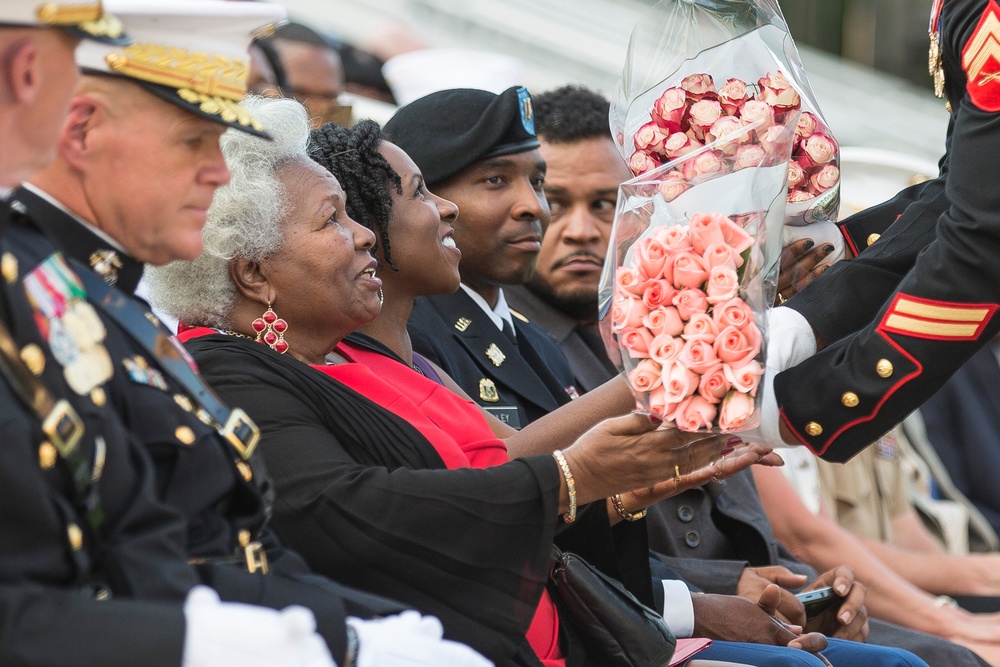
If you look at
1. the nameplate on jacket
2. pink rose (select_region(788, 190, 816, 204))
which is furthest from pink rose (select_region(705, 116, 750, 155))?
the nameplate on jacket

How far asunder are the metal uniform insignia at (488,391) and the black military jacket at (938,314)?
104cm

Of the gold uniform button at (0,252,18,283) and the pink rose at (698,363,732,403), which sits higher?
the gold uniform button at (0,252,18,283)

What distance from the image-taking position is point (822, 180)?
303 cm

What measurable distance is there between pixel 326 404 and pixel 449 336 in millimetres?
1061

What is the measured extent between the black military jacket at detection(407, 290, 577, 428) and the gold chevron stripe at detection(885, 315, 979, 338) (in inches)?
45.5

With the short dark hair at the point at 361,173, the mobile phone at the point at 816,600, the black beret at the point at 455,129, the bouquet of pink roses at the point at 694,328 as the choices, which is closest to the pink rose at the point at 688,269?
the bouquet of pink roses at the point at 694,328

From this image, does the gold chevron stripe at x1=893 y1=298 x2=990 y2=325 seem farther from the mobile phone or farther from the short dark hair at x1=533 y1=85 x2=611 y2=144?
the short dark hair at x1=533 y1=85 x2=611 y2=144

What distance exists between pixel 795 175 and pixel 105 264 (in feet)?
5.05

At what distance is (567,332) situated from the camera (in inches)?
177

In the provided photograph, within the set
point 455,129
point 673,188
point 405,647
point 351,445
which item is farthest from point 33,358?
point 455,129

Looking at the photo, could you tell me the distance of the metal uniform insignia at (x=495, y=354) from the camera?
3777 mm

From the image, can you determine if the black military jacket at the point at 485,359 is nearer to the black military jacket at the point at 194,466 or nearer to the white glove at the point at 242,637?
the black military jacket at the point at 194,466

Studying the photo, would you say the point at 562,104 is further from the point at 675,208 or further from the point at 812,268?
the point at 675,208

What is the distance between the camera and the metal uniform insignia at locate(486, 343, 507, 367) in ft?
12.4
